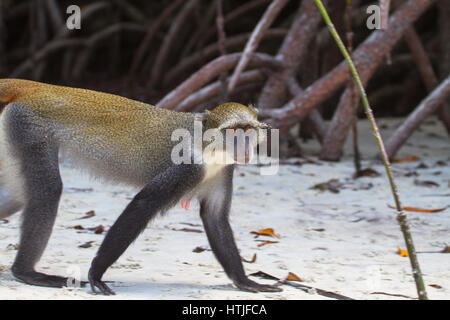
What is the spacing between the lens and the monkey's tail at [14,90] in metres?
A: 2.97

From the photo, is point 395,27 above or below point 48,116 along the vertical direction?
above

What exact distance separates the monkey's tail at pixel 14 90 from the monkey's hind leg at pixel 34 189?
0.45 feet

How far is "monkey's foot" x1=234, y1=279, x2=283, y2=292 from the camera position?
2.80 meters

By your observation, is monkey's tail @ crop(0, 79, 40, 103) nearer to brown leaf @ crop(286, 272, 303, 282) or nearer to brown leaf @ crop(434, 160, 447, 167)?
brown leaf @ crop(286, 272, 303, 282)

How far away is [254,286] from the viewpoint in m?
2.87

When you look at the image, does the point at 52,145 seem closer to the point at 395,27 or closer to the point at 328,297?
the point at 328,297

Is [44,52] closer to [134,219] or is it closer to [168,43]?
[168,43]

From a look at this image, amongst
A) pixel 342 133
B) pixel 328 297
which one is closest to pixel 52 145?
pixel 328 297

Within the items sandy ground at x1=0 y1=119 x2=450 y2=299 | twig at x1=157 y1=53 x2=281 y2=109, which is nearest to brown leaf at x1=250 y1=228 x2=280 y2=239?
sandy ground at x1=0 y1=119 x2=450 y2=299

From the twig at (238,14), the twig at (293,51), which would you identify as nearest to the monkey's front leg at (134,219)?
the twig at (293,51)

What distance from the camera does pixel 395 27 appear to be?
5953 mm

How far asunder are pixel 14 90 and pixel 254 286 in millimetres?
1357

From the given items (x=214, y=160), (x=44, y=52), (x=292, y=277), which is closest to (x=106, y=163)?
(x=214, y=160)
